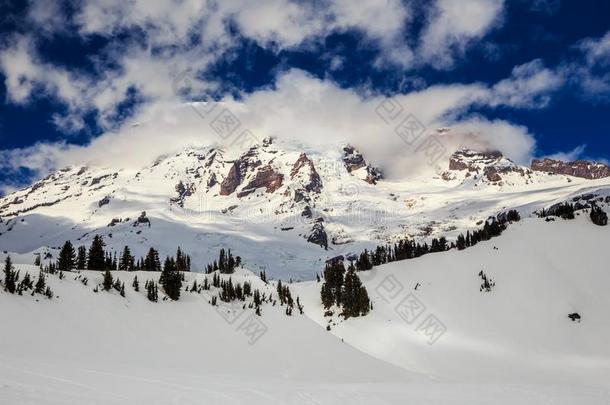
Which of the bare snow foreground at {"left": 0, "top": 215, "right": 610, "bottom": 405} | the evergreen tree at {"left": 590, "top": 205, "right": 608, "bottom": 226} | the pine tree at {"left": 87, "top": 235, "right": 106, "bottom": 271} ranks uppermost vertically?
the evergreen tree at {"left": 590, "top": 205, "right": 608, "bottom": 226}

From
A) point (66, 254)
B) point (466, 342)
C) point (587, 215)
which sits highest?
point (587, 215)

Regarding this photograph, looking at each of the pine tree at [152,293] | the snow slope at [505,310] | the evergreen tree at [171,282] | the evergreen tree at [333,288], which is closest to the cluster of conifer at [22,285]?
the pine tree at [152,293]

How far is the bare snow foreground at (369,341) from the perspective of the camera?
62.0ft

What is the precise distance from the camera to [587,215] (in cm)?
11712

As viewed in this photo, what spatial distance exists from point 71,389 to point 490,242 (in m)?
112

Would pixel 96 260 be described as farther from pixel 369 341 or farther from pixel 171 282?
pixel 369 341

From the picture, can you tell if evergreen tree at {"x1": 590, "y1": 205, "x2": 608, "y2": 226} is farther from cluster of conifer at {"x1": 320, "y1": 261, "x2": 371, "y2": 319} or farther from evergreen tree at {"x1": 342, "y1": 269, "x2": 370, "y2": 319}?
evergreen tree at {"x1": 342, "y1": 269, "x2": 370, "y2": 319}

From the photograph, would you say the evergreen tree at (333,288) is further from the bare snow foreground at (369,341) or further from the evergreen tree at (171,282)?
the evergreen tree at (171,282)

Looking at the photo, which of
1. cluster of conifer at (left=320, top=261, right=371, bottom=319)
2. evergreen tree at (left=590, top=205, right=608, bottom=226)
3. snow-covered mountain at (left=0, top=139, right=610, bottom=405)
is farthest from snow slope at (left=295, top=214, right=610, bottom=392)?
cluster of conifer at (left=320, top=261, right=371, bottom=319)

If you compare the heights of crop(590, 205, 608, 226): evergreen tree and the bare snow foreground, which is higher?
crop(590, 205, 608, 226): evergreen tree

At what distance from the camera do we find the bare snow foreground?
18.9m

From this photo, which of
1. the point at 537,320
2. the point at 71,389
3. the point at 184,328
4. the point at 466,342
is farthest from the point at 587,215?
the point at 71,389

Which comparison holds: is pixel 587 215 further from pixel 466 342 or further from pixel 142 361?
pixel 142 361

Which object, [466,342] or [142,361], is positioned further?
[466,342]
